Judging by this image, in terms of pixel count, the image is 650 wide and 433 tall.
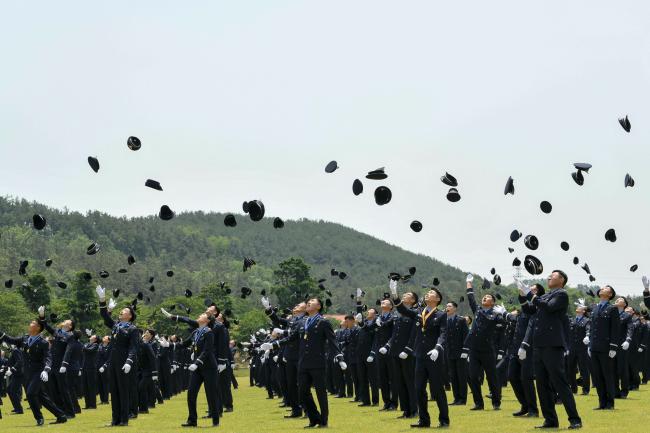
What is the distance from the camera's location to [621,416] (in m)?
19.6

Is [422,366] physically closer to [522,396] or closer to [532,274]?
[522,396]

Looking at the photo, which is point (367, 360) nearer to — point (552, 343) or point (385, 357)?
point (385, 357)

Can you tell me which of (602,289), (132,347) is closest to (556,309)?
(602,289)

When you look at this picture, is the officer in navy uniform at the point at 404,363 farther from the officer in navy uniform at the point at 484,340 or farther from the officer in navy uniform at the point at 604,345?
the officer in navy uniform at the point at 604,345

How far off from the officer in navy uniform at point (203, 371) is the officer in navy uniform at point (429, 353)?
445 cm

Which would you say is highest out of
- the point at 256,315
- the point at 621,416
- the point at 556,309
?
the point at 256,315

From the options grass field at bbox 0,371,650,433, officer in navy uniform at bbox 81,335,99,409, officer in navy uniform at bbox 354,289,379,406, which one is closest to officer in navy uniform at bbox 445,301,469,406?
grass field at bbox 0,371,650,433

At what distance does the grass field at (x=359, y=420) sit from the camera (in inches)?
A: 712

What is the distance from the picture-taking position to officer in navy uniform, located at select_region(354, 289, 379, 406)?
26.4 metres

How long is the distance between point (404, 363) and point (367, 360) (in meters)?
5.22

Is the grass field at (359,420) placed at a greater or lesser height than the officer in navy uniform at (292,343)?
lesser

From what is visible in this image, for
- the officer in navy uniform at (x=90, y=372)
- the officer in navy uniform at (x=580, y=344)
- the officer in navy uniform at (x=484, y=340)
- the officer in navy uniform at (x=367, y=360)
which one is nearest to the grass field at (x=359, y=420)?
the officer in navy uniform at (x=367, y=360)

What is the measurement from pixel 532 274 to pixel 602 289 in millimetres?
1447

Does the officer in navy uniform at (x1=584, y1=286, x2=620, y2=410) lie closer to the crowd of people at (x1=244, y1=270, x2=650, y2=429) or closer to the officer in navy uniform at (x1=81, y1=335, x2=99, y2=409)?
the crowd of people at (x1=244, y1=270, x2=650, y2=429)
